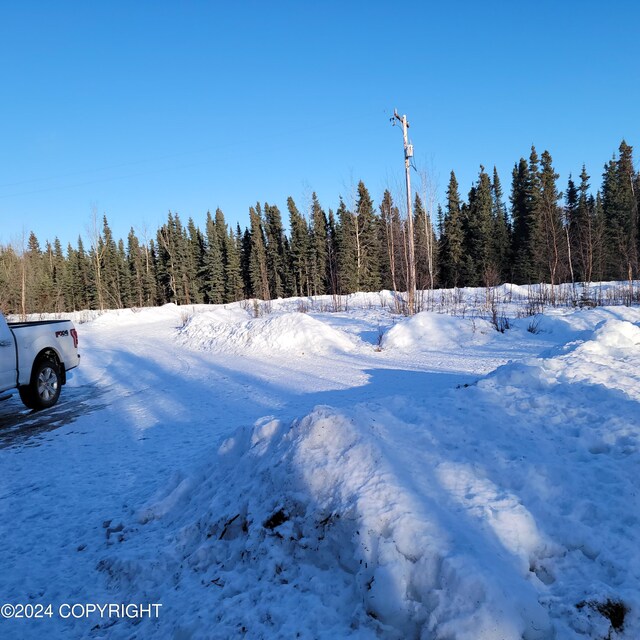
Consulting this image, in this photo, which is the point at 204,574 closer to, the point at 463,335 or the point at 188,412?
the point at 188,412

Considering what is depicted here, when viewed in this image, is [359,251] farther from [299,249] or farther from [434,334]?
[434,334]

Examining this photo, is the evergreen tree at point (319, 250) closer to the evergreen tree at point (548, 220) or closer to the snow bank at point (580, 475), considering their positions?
the evergreen tree at point (548, 220)

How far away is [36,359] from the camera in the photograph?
7238 millimetres

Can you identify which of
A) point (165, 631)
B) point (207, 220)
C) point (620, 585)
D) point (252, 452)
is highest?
point (207, 220)

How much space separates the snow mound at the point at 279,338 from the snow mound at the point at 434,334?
4.51 ft

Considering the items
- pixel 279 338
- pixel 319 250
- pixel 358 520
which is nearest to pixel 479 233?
pixel 319 250

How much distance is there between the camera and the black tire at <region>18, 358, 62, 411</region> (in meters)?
7.10

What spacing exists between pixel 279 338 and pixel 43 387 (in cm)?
665

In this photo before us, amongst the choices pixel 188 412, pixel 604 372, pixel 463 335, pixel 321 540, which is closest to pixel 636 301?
pixel 463 335

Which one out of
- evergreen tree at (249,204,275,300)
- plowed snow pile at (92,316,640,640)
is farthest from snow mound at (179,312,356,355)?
evergreen tree at (249,204,275,300)

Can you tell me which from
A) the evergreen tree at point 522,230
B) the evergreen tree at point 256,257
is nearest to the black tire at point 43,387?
the evergreen tree at point 522,230

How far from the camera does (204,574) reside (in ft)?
8.72

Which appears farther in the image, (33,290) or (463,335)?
(33,290)

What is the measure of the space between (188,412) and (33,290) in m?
56.7
